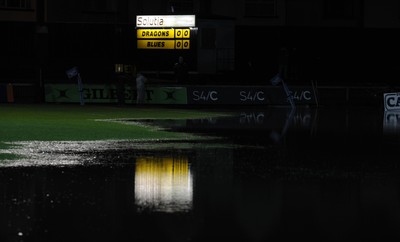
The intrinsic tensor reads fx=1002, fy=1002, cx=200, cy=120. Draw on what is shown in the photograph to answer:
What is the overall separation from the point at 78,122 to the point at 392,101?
14.9 meters

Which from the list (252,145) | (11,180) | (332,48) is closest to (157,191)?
(11,180)

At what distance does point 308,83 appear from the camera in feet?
167

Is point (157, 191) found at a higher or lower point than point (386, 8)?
lower

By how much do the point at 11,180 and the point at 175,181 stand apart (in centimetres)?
236

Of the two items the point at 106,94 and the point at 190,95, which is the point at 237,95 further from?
the point at 106,94

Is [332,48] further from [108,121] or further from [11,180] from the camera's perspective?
[11,180]

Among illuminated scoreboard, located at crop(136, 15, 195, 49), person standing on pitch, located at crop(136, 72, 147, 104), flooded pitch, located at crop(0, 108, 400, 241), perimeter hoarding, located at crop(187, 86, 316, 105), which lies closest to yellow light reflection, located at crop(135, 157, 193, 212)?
Result: flooded pitch, located at crop(0, 108, 400, 241)

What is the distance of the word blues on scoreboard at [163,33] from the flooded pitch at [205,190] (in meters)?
23.6

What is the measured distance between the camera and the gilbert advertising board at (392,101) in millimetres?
38688

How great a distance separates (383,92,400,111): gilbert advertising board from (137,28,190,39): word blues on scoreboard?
11.7 m

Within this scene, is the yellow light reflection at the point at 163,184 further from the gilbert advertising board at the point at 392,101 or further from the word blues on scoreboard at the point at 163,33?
the word blues on scoreboard at the point at 163,33

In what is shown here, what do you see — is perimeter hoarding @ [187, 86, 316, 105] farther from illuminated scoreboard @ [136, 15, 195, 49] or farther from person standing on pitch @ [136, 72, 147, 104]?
illuminated scoreboard @ [136, 15, 195, 49]

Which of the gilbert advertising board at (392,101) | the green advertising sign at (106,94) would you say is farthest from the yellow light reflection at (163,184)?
the green advertising sign at (106,94)

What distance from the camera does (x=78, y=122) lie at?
28859mm
